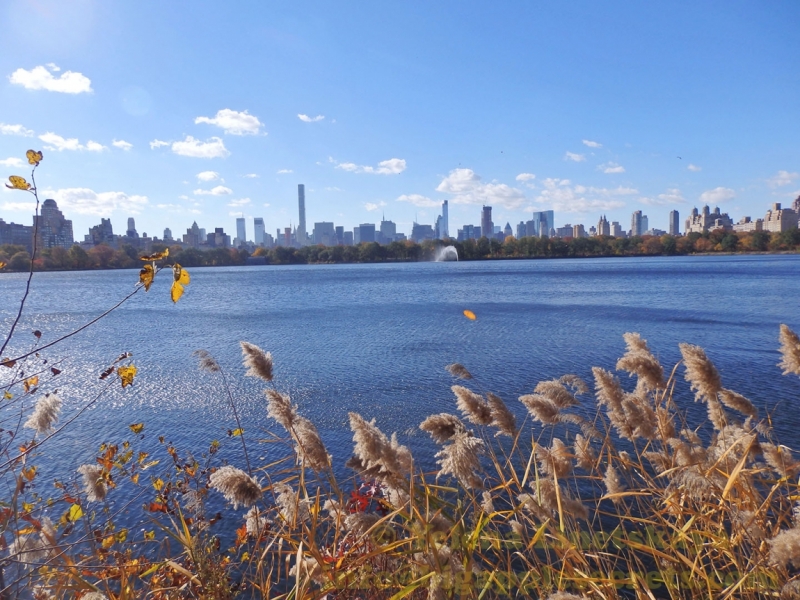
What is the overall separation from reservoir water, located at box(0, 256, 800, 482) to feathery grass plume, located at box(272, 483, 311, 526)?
7.83 ft

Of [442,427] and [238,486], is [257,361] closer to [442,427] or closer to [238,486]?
[238,486]

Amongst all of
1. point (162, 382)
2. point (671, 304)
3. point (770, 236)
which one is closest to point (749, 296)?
point (671, 304)

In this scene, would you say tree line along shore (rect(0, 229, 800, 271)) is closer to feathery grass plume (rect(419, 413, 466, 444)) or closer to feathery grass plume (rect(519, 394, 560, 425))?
feathery grass plume (rect(519, 394, 560, 425))

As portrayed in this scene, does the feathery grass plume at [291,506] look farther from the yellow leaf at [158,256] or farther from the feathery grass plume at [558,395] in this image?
the feathery grass plume at [558,395]

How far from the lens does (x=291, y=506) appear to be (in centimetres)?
324

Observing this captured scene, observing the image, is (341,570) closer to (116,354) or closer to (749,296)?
(116,354)

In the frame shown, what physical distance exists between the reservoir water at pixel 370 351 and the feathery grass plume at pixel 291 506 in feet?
7.83

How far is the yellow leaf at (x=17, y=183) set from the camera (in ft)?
8.56

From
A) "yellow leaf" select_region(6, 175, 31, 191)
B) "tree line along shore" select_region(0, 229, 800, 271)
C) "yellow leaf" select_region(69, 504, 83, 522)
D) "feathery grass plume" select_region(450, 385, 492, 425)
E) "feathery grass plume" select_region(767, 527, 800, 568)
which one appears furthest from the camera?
"tree line along shore" select_region(0, 229, 800, 271)

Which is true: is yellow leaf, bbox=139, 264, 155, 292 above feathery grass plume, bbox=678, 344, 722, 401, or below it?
above

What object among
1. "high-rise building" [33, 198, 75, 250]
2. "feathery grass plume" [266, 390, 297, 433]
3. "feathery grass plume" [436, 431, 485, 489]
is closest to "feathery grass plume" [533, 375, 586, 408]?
"feathery grass plume" [436, 431, 485, 489]

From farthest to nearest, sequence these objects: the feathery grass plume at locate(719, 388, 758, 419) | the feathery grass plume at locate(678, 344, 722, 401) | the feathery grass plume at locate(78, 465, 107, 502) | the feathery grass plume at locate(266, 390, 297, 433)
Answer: the feathery grass plume at locate(78, 465, 107, 502) → the feathery grass plume at locate(719, 388, 758, 419) → the feathery grass plume at locate(678, 344, 722, 401) → the feathery grass plume at locate(266, 390, 297, 433)

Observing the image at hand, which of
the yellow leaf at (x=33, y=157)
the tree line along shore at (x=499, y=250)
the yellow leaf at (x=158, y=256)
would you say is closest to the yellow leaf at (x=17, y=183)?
the yellow leaf at (x=33, y=157)

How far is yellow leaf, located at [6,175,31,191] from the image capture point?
8.56ft
